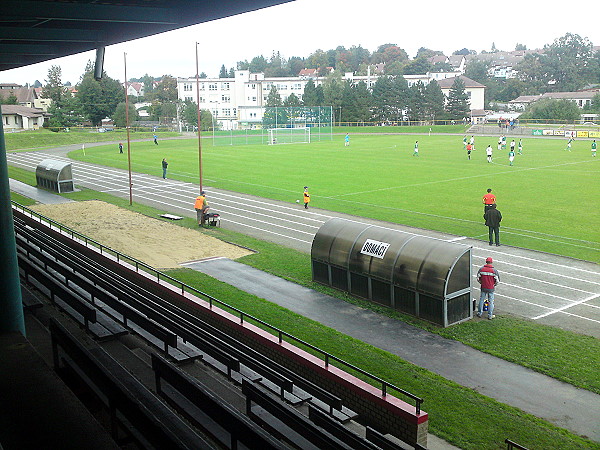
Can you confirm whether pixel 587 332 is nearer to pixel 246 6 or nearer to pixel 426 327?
pixel 426 327

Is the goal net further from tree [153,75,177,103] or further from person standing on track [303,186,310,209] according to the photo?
tree [153,75,177,103]

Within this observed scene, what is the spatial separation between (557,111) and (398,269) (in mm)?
101407

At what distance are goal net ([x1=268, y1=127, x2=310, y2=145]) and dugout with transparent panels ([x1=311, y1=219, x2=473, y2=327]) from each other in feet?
215

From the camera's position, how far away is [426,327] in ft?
50.5

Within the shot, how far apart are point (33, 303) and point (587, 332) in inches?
496

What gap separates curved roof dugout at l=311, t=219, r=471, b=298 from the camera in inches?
608

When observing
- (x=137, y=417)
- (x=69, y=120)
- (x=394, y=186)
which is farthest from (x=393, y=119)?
(x=137, y=417)

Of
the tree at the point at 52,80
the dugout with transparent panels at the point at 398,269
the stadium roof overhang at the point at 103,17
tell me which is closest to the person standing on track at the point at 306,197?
the dugout with transparent panels at the point at 398,269

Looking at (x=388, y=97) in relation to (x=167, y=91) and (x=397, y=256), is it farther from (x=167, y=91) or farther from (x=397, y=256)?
(x=397, y=256)

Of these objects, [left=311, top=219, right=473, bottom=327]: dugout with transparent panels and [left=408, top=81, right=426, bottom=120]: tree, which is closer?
[left=311, top=219, right=473, bottom=327]: dugout with transparent panels

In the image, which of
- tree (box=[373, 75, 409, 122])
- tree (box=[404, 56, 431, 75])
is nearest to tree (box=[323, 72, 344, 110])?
tree (box=[373, 75, 409, 122])

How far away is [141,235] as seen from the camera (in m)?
26.0

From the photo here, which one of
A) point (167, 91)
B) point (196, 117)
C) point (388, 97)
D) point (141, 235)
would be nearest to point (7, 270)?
point (141, 235)

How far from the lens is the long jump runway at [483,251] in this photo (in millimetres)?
16500
